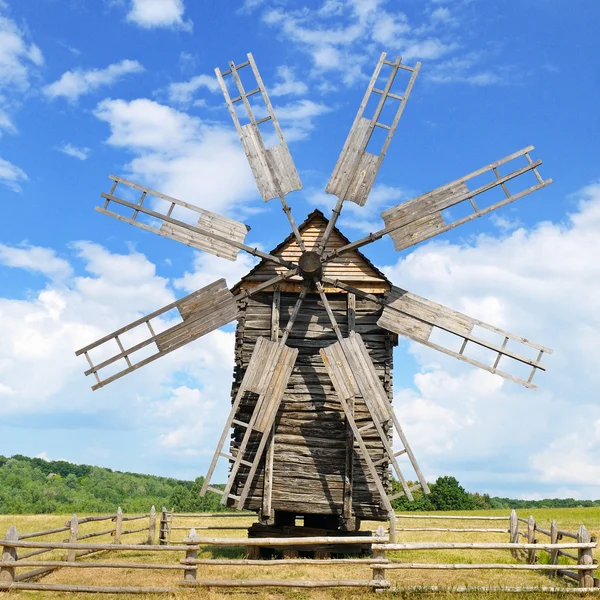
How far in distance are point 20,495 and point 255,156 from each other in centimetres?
4357

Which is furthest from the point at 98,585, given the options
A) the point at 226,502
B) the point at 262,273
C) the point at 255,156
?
the point at 255,156

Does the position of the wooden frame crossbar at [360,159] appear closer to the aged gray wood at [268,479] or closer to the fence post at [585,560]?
the aged gray wood at [268,479]

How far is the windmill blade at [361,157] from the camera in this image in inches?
609

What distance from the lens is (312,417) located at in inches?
609

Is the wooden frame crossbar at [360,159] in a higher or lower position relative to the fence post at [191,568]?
higher

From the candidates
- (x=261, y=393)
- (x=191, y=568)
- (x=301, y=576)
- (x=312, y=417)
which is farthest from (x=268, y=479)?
(x=191, y=568)

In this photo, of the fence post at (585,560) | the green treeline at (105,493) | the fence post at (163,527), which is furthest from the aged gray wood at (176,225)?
the green treeline at (105,493)

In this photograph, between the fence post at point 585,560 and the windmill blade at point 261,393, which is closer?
the fence post at point 585,560

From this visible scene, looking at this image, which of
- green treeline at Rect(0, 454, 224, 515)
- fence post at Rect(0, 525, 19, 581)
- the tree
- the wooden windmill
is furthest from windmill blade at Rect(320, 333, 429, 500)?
the tree

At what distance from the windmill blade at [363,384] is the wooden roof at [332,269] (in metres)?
1.74

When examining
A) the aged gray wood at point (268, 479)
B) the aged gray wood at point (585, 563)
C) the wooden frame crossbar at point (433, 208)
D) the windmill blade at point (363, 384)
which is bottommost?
the aged gray wood at point (585, 563)

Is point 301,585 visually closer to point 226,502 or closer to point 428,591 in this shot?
point 428,591

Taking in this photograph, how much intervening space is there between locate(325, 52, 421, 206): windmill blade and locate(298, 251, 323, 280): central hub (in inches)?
57.1

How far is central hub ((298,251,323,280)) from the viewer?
15234 millimetres
